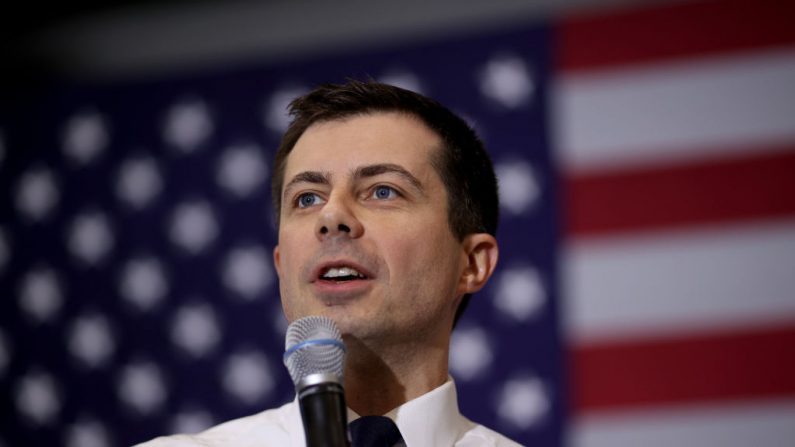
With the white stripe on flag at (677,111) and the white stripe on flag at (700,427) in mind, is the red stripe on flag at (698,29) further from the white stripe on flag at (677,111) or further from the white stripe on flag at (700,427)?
the white stripe on flag at (700,427)

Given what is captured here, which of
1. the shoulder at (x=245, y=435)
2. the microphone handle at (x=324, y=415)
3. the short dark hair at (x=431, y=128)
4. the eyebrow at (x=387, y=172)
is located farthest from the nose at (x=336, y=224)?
the microphone handle at (x=324, y=415)

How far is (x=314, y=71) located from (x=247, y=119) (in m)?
0.32

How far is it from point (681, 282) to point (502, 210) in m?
0.65

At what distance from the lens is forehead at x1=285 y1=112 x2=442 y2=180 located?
1.76 meters

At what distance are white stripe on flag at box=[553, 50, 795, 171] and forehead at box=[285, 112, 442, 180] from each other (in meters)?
1.67

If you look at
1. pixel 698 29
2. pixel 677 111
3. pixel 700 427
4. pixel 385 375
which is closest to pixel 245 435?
pixel 385 375

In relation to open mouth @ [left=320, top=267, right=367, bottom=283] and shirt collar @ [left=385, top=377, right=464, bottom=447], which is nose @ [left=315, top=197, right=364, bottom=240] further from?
shirt collar @ [left=385, top=377, right=464, bottom=447]

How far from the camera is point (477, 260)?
1939mm

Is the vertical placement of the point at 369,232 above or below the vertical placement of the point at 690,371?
above

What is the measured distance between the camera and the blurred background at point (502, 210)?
325 cm

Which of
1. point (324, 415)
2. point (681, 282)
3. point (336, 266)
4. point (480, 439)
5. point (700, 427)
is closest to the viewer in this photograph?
point (324, 415)

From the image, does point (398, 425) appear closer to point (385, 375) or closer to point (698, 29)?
point (385, 375)

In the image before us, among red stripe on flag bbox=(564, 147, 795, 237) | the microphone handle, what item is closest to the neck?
the microphone handle

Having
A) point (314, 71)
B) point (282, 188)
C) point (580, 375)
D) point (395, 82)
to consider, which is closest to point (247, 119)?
point (314, 71)
